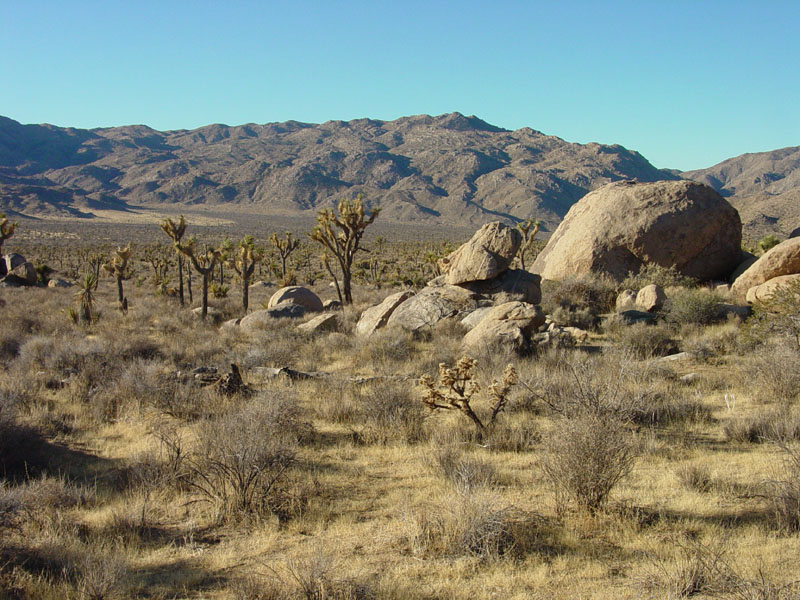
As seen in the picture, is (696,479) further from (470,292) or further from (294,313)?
(294,313)

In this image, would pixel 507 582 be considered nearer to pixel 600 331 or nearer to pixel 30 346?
pixel 600 331

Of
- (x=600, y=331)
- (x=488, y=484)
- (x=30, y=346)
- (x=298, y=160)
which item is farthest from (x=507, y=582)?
(x=298, y=160)

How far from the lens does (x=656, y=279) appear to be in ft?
57.0

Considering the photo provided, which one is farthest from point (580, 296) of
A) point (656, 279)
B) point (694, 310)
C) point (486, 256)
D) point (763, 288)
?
point (763, 288)

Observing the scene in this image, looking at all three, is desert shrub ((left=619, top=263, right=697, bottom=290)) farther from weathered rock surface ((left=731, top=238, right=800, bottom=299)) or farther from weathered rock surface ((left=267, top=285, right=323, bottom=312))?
weathered rock surface ((left=267, top=285, right=323, bottom=312))

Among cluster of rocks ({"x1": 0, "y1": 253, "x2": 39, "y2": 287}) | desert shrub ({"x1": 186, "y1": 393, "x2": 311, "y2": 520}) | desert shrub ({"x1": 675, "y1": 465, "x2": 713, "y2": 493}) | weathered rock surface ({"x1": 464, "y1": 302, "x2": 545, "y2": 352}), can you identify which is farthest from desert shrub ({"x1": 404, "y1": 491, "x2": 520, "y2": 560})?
cluster of rocks ({"x1": 0, "y1": 253, "x2": 39, "y2": 287})

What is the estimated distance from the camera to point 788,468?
559 centimetres

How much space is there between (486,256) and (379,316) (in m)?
3.41

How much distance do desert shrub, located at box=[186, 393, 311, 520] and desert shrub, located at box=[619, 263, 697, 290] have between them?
13710mm

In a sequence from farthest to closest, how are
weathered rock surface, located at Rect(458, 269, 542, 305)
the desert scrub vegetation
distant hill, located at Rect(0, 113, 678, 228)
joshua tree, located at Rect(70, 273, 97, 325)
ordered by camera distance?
distant hill, located at Rect(0, 113, 678, 228) < joshua tree, located at Rect(70, 273, 97, 325) < weathered rock surface, located at Rect(458, 269, 542, 305) < the desert scrub vegetation

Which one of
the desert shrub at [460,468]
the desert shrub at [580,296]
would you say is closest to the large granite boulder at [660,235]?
the desert shrub at [580,296]

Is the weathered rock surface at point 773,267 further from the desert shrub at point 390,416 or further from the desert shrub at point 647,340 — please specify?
the desert shrub at point 390,416

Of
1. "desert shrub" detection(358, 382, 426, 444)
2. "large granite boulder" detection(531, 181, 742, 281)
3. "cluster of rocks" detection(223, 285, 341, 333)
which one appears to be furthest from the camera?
"large granite boulder" detection(531, 181, 742, 281)

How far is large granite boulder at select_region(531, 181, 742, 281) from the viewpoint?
724 inches
